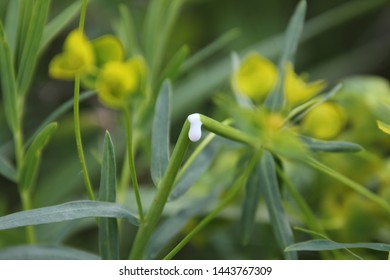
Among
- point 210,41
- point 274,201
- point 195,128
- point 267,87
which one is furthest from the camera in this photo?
point 210,41

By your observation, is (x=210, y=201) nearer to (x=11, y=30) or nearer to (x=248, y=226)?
(x=248, y=226)

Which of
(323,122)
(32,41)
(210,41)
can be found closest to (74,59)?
(32,41)

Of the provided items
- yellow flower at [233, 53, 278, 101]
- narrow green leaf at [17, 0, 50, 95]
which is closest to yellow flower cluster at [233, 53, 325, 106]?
yellow flower at [233, 53, 278, 101]

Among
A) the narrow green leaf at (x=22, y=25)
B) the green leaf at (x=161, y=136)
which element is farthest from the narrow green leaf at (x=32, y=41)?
the green leaf at (x=161, y=136)

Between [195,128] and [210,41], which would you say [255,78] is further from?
[210,41]

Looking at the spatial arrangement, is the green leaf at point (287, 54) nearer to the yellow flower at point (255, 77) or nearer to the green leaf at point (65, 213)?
the yellow flower at point (255, 77)

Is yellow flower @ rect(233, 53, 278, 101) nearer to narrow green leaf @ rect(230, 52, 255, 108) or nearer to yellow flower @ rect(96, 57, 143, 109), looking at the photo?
narrow green leaf @ rect(230, 52, 255, 108)
